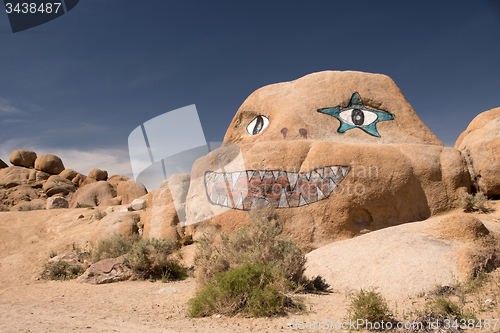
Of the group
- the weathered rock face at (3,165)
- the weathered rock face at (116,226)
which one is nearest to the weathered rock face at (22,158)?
Result: the weathered rock face at (3,165)

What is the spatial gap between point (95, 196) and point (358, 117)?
21818 mm

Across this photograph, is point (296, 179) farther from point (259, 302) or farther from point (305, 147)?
point (259, 302)

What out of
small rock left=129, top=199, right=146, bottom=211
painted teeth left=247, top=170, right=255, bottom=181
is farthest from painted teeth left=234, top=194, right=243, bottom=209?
small rock left=129, top=199, right=146, bottom=211

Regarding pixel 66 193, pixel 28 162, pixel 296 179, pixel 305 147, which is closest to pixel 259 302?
pixel 296 179

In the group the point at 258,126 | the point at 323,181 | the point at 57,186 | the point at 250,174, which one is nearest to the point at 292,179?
the point at 323,181

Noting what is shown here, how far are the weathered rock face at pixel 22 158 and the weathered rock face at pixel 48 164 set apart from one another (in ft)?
2.80

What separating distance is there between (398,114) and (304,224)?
5542 mm

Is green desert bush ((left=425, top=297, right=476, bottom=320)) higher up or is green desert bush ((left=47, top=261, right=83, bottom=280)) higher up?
green desert bush ((left=47, top=261, right=83, bottom=280))

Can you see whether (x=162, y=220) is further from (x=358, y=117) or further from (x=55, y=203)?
(x=55, y=203)

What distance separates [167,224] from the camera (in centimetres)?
1066

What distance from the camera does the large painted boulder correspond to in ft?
25.7

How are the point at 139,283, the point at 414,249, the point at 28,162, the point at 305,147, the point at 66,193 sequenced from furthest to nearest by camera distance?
1. the point at 28,162
2. the point at 66,193
3. the point at 305,147
4. the point at 139,283
5. the point at 414,249

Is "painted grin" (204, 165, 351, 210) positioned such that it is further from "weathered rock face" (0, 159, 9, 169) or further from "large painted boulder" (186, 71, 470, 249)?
"weathered rock face" (0, 159, 9, 169)

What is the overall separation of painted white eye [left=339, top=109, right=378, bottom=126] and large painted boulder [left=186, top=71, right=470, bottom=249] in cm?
31
